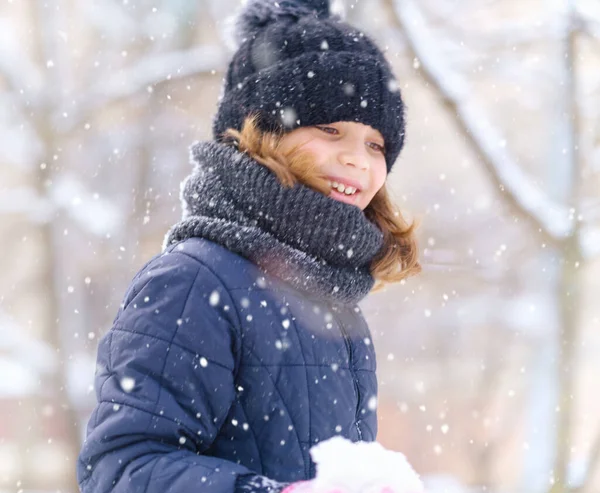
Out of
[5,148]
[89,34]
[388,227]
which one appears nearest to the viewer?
[388,227]

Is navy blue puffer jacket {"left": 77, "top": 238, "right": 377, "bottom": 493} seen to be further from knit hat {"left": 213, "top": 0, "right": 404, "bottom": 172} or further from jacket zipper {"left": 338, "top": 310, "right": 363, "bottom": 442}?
knit hat {"left": 213, "top": 0, "right": 404, "bottom": 172}

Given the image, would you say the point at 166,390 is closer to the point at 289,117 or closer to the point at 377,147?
the point at 289,117

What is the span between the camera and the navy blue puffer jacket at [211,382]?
3.97 ft

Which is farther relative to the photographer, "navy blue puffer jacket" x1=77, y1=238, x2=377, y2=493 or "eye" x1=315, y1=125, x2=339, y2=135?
"eye" x1=315, y1=125, x2=339, y2=135

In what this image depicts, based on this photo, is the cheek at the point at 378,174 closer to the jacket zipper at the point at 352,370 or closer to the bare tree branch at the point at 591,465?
the jacket zipper at the point at 352,370

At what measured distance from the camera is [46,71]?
18.9ft

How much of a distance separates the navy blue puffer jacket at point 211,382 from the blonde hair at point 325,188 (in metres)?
0.26

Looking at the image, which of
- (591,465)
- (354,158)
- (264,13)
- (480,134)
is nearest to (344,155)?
(354,158)

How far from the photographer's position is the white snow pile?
1149 mm

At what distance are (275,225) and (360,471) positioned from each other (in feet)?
1.98

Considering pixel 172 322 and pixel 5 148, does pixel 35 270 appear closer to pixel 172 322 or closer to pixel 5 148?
pixel 5 148

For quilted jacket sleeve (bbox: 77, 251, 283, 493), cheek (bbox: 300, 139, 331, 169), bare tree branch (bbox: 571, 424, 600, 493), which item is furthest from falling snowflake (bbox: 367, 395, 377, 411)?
bare tree branch (bbox: 571, 424, 600, 493)

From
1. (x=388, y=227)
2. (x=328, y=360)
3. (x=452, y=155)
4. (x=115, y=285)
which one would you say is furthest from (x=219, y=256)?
(x=452, y=155)

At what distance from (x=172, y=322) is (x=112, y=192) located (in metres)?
5.34
